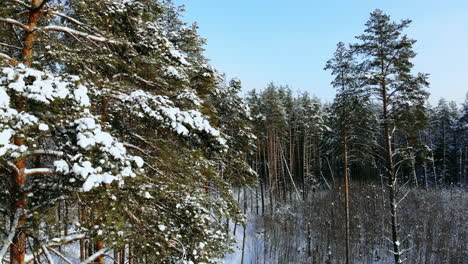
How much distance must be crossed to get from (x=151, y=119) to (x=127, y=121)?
3.52m

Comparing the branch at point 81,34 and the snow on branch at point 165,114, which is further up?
the branch at point 81,34

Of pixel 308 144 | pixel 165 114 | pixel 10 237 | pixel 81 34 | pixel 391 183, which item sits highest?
pixel 308 144

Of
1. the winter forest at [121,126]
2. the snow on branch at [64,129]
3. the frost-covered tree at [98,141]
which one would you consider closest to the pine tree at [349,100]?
the winter forest at [121,126]

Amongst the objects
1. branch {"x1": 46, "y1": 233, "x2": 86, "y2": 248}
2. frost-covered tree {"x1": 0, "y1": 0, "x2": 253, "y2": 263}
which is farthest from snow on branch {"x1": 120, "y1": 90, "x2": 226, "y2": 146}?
branch {"x1": 46, "y1": 233, "x2": 86, "y2": 248}

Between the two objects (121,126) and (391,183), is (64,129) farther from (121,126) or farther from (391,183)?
(391,183)

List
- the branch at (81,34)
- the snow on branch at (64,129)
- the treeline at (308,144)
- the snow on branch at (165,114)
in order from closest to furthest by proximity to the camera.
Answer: the snow on branch at (64,129) → the snow on branch at (165,114) → the branch at (81,34) → the treeline at (308,144)

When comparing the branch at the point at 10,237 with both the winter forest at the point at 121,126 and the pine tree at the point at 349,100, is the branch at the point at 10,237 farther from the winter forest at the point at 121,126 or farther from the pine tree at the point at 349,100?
the pine tree at the point at 349,100

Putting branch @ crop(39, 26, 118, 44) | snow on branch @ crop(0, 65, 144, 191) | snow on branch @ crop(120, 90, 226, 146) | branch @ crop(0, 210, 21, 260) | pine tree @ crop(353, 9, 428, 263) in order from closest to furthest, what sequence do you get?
1. snow on branch @ crop(0, 65, 144, 191)
2. branch @ crop(0, 210, 21, 260)
3. snow on branch @ crop(120, 90, 226, 146)
4. branch @ crop(39, 26, 118, 44)
5. pine tree @ crop(353, 9, 428, 263)

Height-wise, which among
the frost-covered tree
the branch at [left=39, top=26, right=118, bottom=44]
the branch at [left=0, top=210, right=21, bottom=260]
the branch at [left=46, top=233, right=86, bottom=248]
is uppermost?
the branch at [left=39, top=26, right=118, bottom=44]

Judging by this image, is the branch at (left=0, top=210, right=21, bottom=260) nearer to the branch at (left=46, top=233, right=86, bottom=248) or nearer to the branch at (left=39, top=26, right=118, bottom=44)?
the branch at (left=46, top=233, right=86, bottom=248)

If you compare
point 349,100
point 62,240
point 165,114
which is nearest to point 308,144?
point 349,100

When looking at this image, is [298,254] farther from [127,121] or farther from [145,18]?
[145,18]

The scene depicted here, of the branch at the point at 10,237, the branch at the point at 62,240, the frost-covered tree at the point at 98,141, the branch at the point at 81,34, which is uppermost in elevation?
the branch at the point at 81,34

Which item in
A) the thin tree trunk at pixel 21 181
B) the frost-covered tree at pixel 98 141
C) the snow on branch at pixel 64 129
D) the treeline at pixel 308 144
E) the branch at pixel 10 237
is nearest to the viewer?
the snow on branch at pixel 64 129
